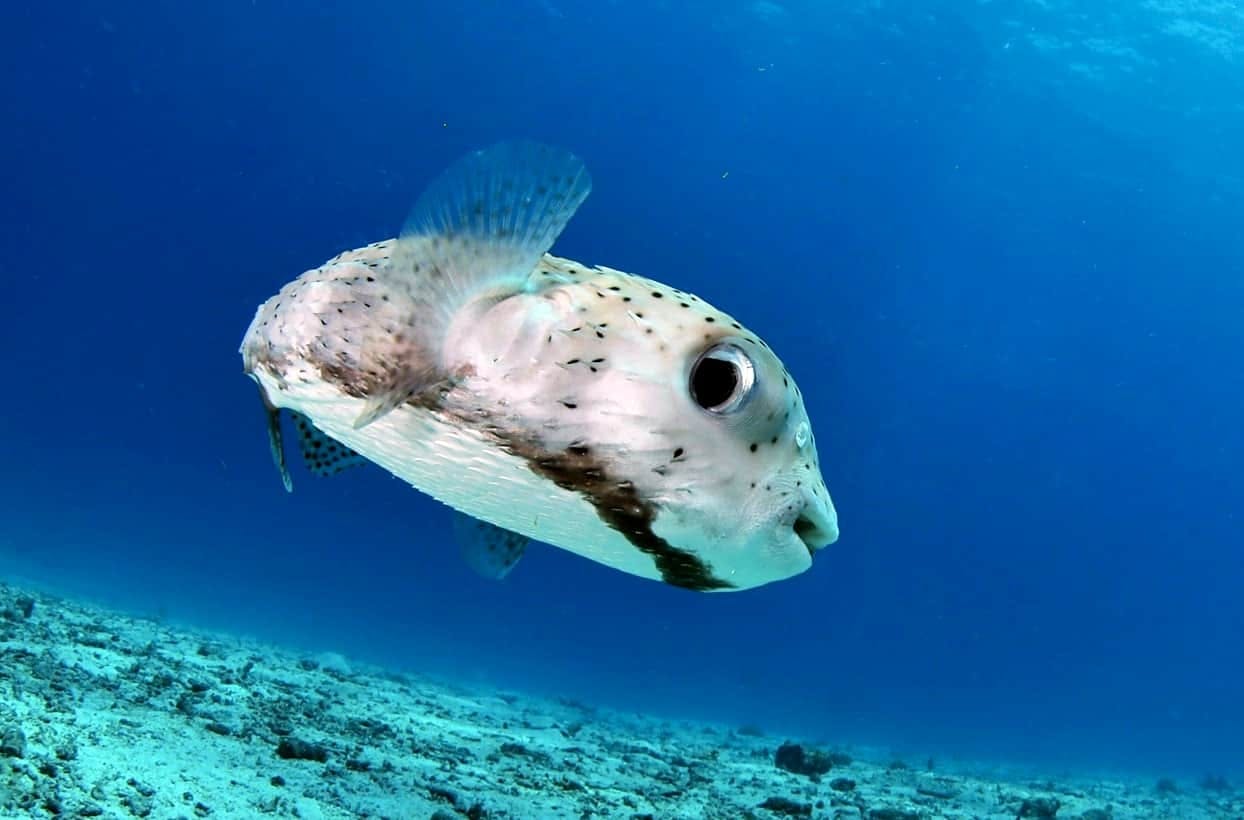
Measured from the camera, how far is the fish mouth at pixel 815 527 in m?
1.96

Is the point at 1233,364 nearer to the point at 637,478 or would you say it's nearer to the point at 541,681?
the point at 541,681

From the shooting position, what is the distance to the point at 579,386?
1871 millimetres

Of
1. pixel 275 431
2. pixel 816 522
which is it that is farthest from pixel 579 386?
pixel 275 431

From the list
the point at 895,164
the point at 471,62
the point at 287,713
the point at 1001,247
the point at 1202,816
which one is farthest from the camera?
the point at 1001,247

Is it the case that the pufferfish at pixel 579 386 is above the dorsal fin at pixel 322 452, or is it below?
below

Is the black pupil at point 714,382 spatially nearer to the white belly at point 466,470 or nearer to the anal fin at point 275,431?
the white belly at point 466,470

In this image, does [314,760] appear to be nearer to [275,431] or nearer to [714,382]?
[275,431]

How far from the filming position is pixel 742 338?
1987 millimetres

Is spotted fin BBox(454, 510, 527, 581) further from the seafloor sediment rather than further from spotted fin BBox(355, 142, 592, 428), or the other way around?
A: the seafloor sediment

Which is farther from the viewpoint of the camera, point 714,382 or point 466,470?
point 466,470

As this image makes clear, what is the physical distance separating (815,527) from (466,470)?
907 millimetres

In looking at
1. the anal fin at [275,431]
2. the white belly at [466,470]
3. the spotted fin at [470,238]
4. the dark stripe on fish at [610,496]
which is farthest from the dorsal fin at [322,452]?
the dark stripe on fish at [610,496]

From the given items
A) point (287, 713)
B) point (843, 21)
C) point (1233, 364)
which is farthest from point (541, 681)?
point (1233, 364)

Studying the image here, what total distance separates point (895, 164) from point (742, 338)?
131 feet
